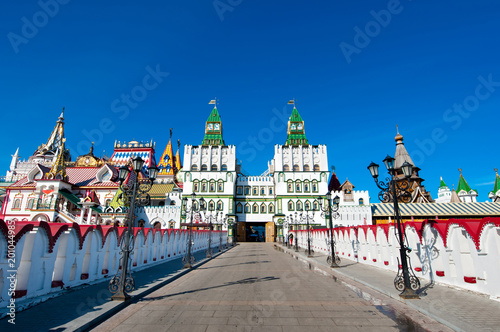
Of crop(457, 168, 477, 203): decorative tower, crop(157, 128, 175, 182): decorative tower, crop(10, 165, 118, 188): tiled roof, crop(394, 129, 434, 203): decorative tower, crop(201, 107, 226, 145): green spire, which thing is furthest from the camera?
crop(157, 128, 175, 182): decorative tower

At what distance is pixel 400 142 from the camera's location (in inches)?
2398

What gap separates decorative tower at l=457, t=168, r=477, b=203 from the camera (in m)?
59.0

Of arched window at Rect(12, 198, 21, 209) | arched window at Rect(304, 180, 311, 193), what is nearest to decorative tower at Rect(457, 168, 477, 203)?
arched window at Rect(304, 180, 311, 193)

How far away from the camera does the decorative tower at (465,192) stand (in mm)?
58950

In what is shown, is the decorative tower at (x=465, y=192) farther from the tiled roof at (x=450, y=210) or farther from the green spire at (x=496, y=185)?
the tiled roof at (x=450, y=210)

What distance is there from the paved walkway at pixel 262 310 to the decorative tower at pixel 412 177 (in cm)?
4745

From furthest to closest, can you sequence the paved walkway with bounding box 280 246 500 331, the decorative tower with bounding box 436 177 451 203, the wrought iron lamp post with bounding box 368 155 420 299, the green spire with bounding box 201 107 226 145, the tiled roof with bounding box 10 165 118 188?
1. the decorative tower with bounding box 436 177 451 203
2. the green spire with bounding box 201 107 226 145
3. the tiled roof with bounding box 10 165 118 188
4. the wrought iron lamp post with bounding box 368 155 420 299
5. the paved walkway with bounding box 280 246 500 331

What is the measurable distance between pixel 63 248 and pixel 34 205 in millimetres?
40460

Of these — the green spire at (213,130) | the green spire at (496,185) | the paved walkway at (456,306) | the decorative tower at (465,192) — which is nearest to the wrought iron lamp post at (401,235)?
the paved walkway at (456,306)

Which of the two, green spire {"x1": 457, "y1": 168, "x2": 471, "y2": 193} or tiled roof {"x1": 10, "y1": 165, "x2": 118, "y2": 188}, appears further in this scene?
green spire {"x1": 457, "y1": 168, "x2": 471, "y2": 193}

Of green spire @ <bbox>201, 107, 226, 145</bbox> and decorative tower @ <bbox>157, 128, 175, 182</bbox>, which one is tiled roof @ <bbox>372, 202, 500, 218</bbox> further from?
decorative tower @ <bbox>157, 128, 175, 182</bbox>

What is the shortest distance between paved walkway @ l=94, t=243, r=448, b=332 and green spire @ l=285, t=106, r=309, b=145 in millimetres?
47409

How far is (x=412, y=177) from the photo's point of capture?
55.3 meters

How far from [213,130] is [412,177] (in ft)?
141
